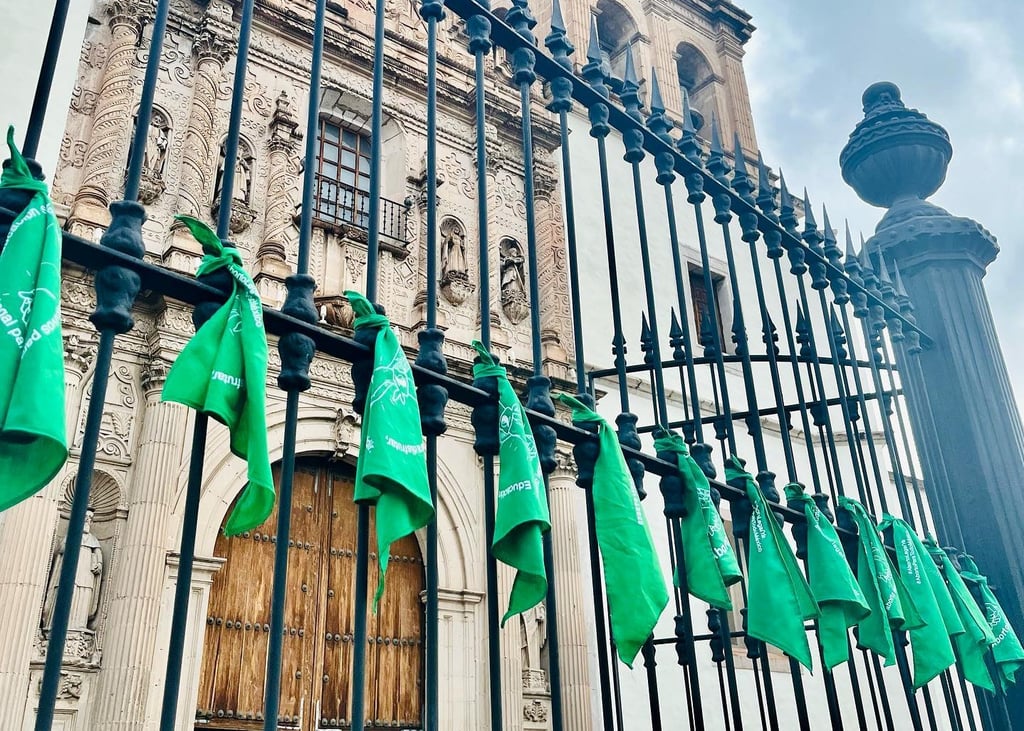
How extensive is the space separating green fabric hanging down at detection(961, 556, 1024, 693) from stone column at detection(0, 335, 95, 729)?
5.43 meters

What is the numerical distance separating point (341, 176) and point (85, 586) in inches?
206

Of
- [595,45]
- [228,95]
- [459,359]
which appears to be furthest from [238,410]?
[228,95]

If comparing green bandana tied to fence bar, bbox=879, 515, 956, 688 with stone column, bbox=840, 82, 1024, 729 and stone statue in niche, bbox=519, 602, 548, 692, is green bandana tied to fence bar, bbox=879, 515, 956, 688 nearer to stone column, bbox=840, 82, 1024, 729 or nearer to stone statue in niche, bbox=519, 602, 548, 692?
stone column, bbox=840, 82, 1024, 729

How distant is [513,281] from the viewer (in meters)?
10.1

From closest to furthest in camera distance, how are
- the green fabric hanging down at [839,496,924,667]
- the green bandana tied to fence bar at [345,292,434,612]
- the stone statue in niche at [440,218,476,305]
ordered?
the green bandana tied to fence bar at [345,292,434,612]
the green fabric hanging down at [839,496,924,667]
the stone statue in niche at [440,218,476,305]

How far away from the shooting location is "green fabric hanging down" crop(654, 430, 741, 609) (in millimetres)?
2402

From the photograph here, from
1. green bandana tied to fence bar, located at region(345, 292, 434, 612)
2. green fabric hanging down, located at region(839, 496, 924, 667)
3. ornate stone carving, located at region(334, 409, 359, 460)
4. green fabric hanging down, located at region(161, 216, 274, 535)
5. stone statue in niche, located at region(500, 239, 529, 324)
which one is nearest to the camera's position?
green fabric hanging down, located at region(161, 216, 274, 535)

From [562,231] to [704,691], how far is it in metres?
5.68

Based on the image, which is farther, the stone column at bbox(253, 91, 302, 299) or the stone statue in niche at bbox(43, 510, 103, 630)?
the stone column at bbox(253, 91, 302, 299)

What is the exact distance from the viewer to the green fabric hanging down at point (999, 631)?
3561 mm

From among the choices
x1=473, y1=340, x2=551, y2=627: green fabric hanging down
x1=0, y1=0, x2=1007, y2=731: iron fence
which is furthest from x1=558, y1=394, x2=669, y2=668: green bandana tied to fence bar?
x1=473, y1=340, x2=551, y2=627: green fabric hanging down

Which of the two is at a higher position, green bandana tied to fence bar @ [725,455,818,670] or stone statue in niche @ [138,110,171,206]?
stone statue in niche @ [138,110,171,206]

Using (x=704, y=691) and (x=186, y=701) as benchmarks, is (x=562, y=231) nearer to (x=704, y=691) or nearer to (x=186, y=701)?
(x=704, y=691)

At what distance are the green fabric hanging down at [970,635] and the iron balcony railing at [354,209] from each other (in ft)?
22.7
